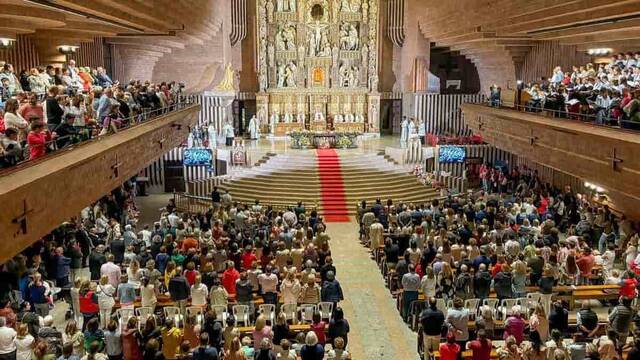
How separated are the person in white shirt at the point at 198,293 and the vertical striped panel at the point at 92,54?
12142 millimetres

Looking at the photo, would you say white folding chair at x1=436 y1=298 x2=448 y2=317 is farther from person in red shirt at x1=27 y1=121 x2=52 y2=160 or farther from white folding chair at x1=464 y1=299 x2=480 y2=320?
person in red shirt at x1=27 y1=121 x2=52 y2=160

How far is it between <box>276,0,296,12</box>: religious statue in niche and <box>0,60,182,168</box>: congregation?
16218 millimetres

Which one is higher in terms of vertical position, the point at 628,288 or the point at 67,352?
the point at 67,352

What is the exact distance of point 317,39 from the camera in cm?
3131

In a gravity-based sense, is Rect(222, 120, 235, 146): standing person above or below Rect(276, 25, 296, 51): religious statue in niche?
below

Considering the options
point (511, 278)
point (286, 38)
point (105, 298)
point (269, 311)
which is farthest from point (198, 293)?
point (286, 38)

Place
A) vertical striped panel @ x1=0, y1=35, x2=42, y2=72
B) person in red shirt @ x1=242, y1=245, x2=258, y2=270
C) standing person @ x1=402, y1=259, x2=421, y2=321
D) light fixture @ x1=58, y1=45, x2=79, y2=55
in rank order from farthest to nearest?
1. light fixture @ x1=58, y1=45, x2=79, y2=55
2. vertical striped panel @ x1=0, y1=35, x2=42, y2=72
3. person in red shirt @ x1=242, y1=245, x2=258, y2=270
4. standing person @ x1=402, y1=259, x2=421, y2=321

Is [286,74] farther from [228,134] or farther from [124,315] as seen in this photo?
[124,315]

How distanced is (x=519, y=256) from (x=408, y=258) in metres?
2.11

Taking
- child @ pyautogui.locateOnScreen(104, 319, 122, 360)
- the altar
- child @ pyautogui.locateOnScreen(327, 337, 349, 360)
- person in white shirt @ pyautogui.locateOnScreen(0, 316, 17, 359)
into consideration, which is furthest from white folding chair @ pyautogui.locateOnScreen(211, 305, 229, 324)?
the altar

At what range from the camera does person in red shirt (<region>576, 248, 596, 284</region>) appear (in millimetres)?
11711

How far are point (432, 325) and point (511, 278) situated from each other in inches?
88.8

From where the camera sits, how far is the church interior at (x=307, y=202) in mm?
8680

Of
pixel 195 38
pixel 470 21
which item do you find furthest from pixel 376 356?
pixel 195 38
